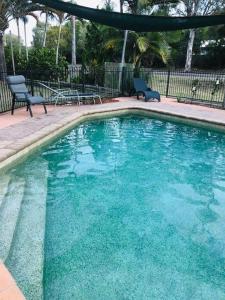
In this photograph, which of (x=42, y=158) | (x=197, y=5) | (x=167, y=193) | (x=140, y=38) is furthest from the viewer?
(x=197, y=5)

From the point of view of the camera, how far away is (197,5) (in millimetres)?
27578

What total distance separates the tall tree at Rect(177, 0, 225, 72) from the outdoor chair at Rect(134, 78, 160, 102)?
17.6m

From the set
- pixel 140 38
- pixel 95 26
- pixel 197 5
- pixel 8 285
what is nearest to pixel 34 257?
pixel 8 285

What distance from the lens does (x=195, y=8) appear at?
27.6 metres

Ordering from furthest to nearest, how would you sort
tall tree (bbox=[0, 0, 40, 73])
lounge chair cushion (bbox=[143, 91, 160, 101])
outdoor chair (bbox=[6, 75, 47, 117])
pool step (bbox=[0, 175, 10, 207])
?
tall tree (bbox=[0, 0, 40, 73]) < lounge chair cushion (bbox=[143, 91, 160, 101]) < outdoor chair (bbox=[6, 75, 47, 117]) < pool step (bbox=[0, 175, 10, 207])

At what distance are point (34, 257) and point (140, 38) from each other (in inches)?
527

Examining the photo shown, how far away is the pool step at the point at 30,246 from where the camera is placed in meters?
2.73

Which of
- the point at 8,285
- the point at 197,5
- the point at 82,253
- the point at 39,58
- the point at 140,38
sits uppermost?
the point at 197,5

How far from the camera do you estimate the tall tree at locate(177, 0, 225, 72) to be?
91.7 ft

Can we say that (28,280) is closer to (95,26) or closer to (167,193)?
(167,193)

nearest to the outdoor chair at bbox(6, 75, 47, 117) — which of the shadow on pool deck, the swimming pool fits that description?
the shadow on pool deck

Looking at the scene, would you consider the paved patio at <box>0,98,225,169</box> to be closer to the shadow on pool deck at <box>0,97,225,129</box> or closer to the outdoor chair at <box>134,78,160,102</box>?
the shadow on pool deck at <box>0,97,225,129</box>

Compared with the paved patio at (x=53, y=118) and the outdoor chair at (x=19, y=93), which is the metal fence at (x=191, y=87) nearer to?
the paved patio at (x=53, y=118)

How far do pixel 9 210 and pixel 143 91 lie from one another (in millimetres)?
9198
